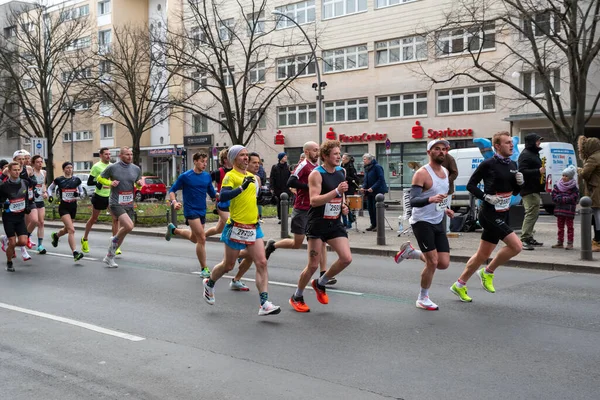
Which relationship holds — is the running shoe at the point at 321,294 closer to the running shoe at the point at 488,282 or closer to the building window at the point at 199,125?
the running shoe at the point at 488,282

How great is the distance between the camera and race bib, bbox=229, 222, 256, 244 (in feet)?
24.2

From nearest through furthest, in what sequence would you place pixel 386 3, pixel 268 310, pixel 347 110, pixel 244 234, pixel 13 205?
pixel 268 310 < pixel 244 234 < pixel 13 205 < pixel 386 3 < pixel 347 110

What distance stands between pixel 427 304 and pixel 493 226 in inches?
47.9

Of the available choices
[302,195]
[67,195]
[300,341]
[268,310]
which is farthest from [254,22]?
[300,341]

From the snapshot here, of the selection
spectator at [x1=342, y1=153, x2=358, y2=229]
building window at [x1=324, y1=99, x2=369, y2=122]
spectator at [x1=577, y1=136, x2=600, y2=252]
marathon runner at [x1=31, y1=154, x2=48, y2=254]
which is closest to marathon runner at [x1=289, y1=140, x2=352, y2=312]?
spectator at [x1=577, y1=136, x2=600, y2=252]

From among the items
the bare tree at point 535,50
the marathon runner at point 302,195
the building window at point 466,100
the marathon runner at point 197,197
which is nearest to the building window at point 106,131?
the bare tree at point 535,50

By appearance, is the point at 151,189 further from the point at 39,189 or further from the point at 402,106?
the point at 39,189

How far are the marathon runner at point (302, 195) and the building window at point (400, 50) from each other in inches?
1246

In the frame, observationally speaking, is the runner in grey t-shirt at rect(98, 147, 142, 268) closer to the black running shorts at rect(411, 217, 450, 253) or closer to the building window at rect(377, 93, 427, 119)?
the black running shorts at rect(411, 217, 450, 253)

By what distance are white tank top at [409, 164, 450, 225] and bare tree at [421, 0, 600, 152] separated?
18.1 m

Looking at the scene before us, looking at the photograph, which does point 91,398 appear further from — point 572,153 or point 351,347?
point 572,153

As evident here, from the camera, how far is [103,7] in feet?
200

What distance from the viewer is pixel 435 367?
17.5 feet

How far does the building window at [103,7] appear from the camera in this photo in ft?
198
